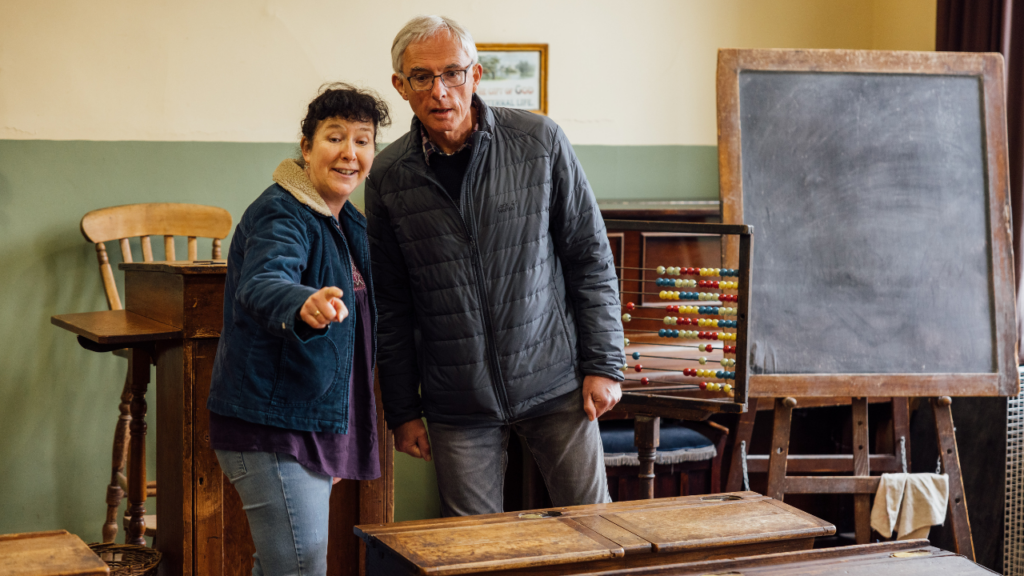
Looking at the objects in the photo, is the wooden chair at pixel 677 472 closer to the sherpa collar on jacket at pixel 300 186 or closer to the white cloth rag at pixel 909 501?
the white cloth rag at pixel 909 501

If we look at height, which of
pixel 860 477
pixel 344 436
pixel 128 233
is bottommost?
pixel 860 477

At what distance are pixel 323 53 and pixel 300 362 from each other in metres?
2.18

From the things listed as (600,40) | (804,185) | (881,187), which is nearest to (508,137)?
(804,185)

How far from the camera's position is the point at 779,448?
2.50 metres

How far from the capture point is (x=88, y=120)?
3123mm

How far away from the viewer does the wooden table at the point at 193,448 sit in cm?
188

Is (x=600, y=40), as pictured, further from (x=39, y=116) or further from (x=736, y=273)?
(x=39, y=116)

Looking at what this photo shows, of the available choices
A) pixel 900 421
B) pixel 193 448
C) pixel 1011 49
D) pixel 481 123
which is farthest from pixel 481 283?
pixel 1011 49

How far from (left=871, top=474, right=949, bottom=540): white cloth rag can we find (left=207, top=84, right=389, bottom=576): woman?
5.38ft

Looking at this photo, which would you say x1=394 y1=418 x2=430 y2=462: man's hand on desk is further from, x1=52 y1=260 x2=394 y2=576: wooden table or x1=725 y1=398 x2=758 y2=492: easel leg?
x1=725 y1=398 x2=758 y2=492: easel leg

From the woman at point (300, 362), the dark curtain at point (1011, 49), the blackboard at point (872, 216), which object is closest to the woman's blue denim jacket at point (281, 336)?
the woman at point (300, 362)

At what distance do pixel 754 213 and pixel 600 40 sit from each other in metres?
1.49

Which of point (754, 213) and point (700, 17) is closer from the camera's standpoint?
point (754, 213)

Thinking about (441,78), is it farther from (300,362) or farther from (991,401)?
(991,401)
